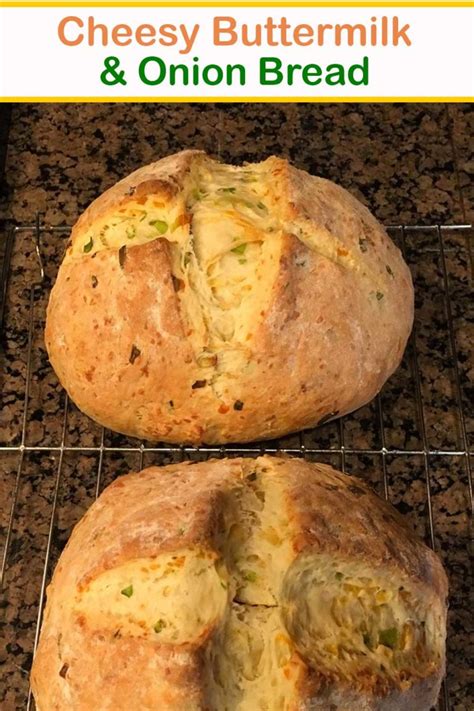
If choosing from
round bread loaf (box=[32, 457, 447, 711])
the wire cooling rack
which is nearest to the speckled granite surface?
the wire cooling rack

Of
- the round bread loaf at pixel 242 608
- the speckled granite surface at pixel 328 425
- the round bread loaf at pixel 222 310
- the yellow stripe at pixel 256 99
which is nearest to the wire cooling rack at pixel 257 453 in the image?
the speckled granite surface at pixel 328 425

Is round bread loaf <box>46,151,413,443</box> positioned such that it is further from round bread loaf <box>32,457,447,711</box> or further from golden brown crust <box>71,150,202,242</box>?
round bread loaf <box>32,457,447,711</box>

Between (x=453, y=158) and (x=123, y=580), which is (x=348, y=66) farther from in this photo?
(x=123, y=580)

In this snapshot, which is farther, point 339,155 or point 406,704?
point 339,155

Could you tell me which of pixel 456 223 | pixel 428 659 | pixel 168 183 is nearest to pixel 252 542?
pixel 428 659

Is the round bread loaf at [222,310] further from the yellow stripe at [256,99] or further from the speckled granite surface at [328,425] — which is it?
the yellow stripe at [256,99]

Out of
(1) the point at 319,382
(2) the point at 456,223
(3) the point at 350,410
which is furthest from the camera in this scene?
(2) the point at 456,223
